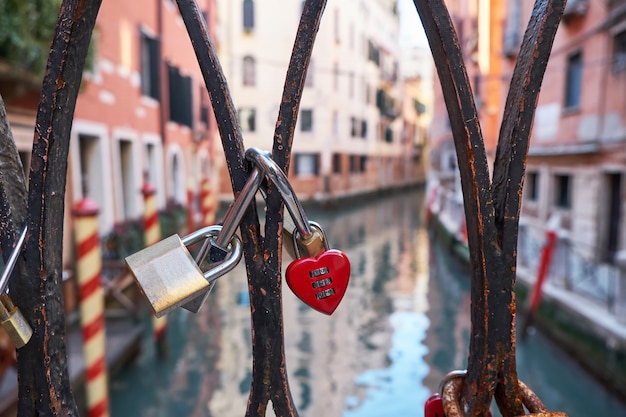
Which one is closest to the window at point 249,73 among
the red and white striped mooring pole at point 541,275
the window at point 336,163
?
the window at point 336,163

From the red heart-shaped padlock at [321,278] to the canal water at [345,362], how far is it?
292 cm

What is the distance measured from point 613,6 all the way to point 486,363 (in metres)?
6.71

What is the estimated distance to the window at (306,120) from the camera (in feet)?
55.9

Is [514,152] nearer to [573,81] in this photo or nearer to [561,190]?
[573,81]

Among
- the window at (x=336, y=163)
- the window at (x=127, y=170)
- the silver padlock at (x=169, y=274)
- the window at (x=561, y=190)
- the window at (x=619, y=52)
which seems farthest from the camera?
the window at (x=336, y=163)

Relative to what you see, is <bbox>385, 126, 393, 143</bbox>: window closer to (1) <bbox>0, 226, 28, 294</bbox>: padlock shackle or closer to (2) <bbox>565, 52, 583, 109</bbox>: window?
(2) <bbox>565, 52, 583, 109</bbox>: window

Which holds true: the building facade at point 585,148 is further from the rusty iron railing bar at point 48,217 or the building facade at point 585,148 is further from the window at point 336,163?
the window at point 336,163

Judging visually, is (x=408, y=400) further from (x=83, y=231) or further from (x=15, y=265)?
(x=15, y=265)

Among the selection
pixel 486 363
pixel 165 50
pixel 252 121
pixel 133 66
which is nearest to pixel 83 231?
pixel 486 363

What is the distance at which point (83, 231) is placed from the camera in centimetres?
280

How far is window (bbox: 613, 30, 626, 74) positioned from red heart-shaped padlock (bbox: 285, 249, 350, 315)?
649 cm

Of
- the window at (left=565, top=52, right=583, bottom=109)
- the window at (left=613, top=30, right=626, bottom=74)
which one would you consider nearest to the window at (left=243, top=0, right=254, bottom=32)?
A: the window at (left=565, top=52, right=583, bottom=109)

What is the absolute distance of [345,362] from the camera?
403 centimetres

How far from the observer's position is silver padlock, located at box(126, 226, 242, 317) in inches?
17.1
